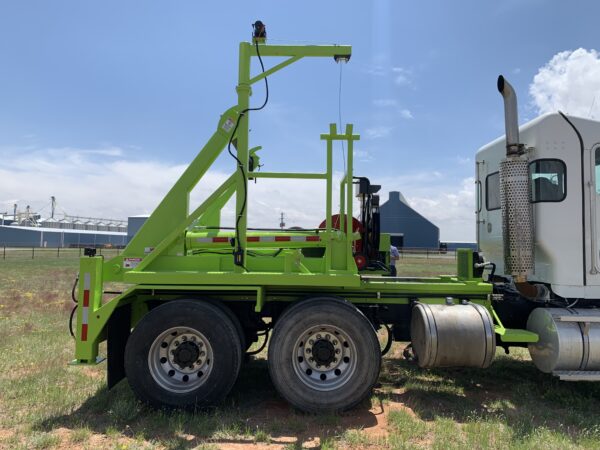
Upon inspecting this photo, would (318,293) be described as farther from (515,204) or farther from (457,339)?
(515,204)

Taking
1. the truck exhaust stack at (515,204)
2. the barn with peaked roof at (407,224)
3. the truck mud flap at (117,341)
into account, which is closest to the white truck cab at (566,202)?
the truck exhaust stack at (515,204)

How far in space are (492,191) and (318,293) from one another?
2814mm

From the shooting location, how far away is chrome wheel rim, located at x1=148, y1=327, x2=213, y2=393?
14.3 feet

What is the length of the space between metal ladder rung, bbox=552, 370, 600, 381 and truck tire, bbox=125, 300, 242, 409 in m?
3.31

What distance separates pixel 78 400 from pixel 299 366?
2.45 meters

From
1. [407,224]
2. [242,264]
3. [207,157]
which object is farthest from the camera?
[407,224]

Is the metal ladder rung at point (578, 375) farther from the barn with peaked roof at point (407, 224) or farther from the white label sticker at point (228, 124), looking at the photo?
the barn with peaked roof at point (407, 224)

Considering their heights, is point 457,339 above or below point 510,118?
below

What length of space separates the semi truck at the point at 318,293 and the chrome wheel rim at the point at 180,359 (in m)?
0.01

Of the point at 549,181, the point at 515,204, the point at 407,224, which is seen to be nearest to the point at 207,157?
the point at 515,204

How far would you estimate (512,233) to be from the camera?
188 inches

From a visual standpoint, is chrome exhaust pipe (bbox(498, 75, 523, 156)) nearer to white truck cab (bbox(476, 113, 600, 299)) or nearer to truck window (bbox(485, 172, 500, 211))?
white truck cab (bbox(476, 113, 600, 299))

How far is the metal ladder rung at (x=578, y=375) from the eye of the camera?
14.2 feet

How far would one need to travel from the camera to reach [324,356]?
437 centimetres
